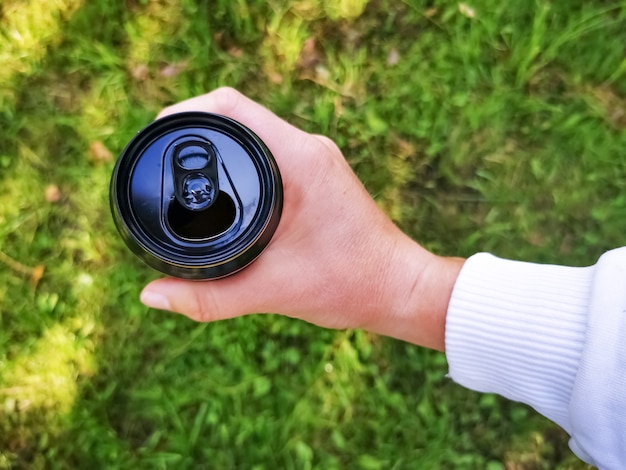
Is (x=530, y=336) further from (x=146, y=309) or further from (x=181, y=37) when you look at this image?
(x=181, y=37)

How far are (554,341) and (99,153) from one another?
5.50 feet

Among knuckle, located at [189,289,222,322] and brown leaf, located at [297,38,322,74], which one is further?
brown leaf, located at [297,38,322,74]

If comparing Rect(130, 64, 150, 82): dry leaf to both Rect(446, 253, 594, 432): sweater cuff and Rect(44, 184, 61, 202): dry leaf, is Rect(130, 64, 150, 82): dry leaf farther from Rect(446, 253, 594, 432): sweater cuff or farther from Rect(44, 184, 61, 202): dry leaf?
Rect(446, 253, 594, 432): sweater cuff

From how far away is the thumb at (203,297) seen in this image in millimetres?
1559

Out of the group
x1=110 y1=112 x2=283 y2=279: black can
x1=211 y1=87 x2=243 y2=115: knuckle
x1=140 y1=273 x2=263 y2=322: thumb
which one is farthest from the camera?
x1=211 y1=87 x2=243 y2=115: knuckle

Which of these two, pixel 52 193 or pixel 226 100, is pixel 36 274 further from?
pixel 226 100

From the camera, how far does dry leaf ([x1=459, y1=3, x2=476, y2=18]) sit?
240 centimetres

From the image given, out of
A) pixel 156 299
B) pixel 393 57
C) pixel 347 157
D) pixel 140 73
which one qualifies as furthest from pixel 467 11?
pixel 156 299

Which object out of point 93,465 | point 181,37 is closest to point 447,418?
point 93,465

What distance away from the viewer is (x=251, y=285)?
61.8 inches

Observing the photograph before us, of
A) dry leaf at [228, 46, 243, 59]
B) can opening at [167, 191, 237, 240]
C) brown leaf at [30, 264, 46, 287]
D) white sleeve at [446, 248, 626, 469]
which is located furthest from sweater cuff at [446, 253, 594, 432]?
brown leaf at [30, 264, 46, 287]

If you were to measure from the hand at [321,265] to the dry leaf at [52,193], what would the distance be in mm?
856

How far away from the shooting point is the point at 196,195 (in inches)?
53.9

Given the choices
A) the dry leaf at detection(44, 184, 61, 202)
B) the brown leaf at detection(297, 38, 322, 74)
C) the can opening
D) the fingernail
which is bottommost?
the dry leaf at detection(44, 184, 61, 202)
